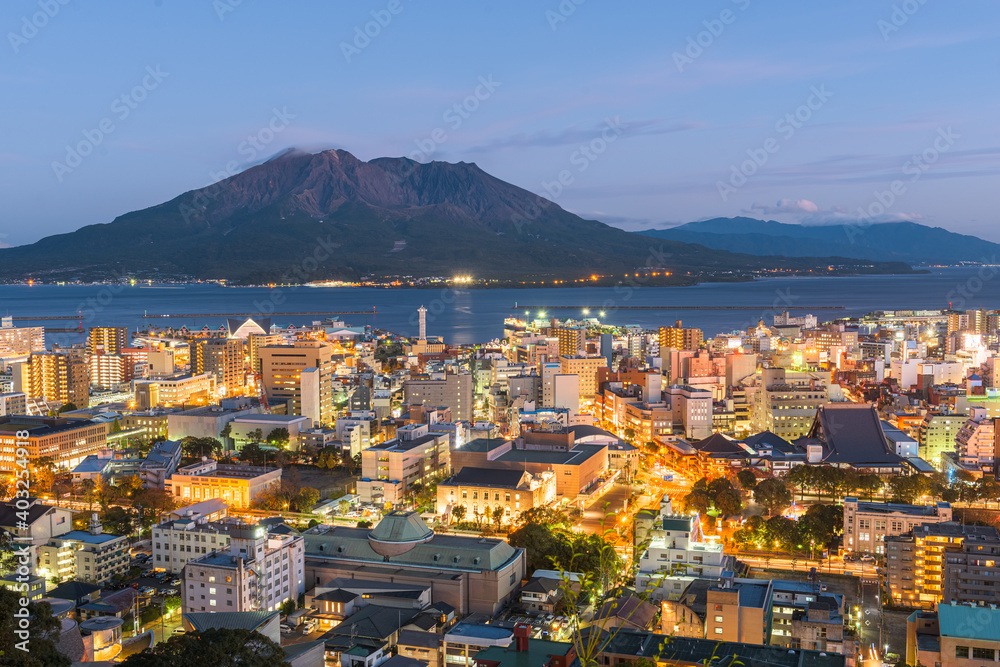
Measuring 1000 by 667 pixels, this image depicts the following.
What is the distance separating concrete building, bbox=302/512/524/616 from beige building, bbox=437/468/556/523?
99.9 inches

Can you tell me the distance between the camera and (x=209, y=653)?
194 inches

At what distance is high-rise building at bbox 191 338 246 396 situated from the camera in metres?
22.4

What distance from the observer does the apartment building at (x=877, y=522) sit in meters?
10.2

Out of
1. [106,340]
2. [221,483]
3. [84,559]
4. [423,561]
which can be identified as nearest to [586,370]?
[221,483]

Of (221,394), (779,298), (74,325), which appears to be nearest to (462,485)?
(221,394)

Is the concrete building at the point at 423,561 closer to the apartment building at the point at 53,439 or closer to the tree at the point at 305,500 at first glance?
the tree at the point at 305,500

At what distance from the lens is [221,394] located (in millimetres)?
21781

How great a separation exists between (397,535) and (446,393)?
8.97 meters

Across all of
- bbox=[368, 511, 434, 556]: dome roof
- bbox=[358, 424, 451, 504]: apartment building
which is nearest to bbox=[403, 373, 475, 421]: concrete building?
bbox=[358, 424, 451, 504]: apartment building

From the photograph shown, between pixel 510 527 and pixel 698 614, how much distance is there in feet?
14.8

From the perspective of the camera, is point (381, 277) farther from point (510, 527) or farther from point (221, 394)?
point (510, 527)

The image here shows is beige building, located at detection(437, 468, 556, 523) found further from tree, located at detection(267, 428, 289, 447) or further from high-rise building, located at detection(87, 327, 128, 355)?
high-rise building, located at detection(87, 327, 128, 355)

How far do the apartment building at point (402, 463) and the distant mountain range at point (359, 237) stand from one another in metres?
46.6

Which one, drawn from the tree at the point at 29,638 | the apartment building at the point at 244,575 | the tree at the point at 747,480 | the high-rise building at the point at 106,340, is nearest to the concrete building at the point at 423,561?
the apartment building at the point at 244,575
